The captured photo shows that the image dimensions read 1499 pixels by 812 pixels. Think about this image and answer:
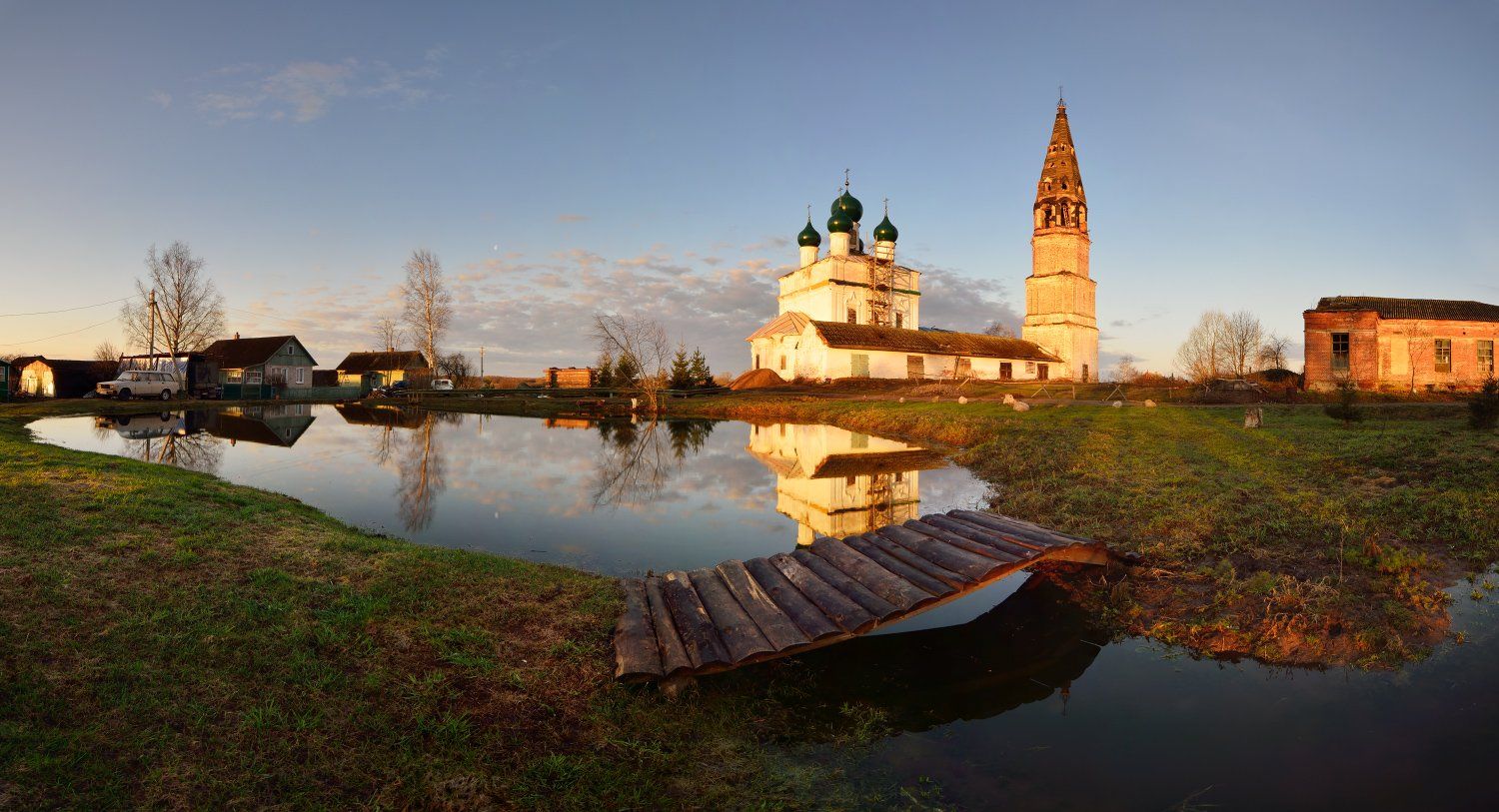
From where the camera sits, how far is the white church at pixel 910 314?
46.1 meters

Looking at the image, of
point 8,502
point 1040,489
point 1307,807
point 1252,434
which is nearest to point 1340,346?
point 1252,434

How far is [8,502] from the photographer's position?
7.45 meters

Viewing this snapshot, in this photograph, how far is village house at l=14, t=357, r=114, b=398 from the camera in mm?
43562

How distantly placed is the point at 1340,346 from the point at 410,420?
46681 mm

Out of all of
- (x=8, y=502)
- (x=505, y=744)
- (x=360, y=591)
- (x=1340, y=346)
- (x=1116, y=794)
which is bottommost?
(x=1116, y=794)

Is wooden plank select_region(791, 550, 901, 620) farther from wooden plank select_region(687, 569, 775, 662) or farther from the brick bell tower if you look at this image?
the brick bell tower

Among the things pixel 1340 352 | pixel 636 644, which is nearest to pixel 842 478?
pixel 636 644

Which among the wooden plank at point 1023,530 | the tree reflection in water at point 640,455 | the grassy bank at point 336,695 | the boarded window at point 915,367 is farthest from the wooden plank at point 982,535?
the boarded window at point 915,367

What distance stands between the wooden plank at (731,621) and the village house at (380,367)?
69.2 metres

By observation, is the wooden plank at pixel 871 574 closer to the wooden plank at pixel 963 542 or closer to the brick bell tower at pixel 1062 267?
the wooden plank at pixel 963 542

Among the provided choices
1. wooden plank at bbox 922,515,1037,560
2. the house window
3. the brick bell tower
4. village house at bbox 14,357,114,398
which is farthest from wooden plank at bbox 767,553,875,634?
village house at bbox 14,357,114,398

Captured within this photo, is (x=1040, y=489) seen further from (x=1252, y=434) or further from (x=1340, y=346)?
(x=1340, y=346)

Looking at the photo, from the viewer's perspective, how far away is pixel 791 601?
5496 mm

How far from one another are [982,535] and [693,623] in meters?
3.74
